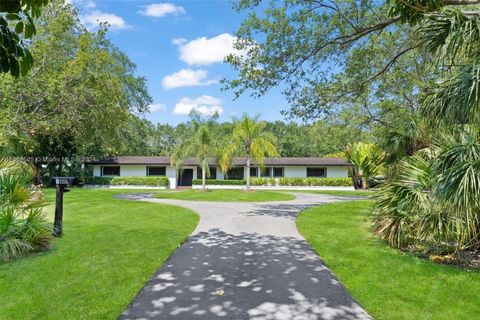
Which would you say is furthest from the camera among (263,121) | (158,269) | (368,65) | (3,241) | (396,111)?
(263,121)

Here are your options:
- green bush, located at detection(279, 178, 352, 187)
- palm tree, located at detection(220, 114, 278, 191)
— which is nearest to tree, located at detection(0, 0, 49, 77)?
palm tree, located at detection(220, 114, 278, 191)

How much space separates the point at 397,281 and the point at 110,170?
114 ft

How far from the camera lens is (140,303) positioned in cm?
437

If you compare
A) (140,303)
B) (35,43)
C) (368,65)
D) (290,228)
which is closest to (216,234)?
(290,228)

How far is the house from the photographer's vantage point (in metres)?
35.6

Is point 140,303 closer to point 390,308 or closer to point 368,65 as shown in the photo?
point 390,308

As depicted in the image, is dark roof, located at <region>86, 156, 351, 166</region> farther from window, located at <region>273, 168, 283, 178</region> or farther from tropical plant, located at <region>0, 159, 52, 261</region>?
tropical plant, located at <region>0, 159, 52, 261</region>

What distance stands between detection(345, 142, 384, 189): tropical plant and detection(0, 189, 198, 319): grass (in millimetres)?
26504

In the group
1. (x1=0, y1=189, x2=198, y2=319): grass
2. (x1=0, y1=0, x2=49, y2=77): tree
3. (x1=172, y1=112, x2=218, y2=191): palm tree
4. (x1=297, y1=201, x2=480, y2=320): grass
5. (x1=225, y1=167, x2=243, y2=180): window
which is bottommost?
(x1=297, y1=201, x2=480, y2=320): grass

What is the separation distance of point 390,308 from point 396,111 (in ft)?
43.5

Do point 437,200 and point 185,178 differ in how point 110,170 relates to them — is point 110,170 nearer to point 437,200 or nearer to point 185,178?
point 185,178

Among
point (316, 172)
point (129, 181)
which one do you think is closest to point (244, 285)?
point (129, 181)

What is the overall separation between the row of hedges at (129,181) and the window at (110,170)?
1601 mm

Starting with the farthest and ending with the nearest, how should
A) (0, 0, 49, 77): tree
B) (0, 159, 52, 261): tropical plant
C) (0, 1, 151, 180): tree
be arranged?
(0, 1, 151, 180): tree, (0, 159, 52, 261): tropical plant, (0, 0, 49, 77): tree
